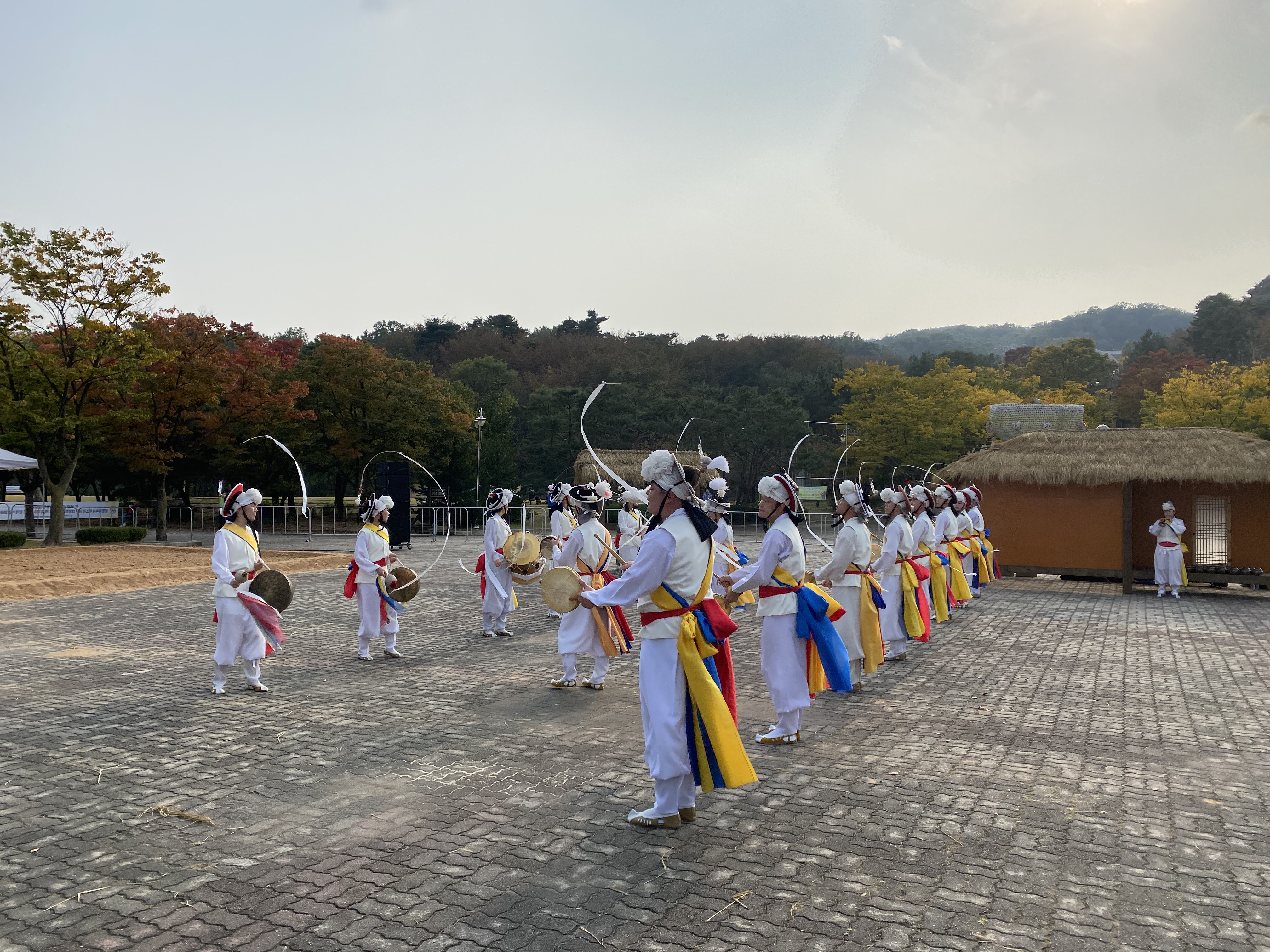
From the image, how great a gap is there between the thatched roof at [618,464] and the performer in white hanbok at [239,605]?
2432cm

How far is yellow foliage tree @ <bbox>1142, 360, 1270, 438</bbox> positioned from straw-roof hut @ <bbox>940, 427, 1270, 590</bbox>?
19.9m

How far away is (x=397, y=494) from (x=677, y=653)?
79.2ft

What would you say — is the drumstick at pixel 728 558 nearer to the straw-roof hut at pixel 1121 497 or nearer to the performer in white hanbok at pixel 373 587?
the performer in white hanbok at pixel 373 587

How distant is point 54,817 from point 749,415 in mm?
40324

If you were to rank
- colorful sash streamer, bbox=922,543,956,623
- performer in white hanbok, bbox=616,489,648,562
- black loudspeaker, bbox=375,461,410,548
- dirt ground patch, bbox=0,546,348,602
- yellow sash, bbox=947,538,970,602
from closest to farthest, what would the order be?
performer in white hanbok, bbox=616,489,648,562, colorful sash streamer, bbox=922,543,956,623, yellow sash, bbox=947,538,970,602, dirt ground patch, bbox=0,546,348,602, black loudspeaker, bbox=375,461,410,548

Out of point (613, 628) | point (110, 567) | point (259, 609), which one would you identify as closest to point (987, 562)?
point (613, 628)

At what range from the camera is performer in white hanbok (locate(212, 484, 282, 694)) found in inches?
325

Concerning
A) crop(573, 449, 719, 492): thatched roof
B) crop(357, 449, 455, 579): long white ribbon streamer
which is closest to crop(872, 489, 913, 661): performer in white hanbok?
crop(357, 449, 455, 579): long white ribbon streamer

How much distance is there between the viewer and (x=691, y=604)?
Result: 516cm

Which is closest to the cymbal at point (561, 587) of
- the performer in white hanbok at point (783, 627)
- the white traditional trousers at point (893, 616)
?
the performer in white hanbok at point (783, 627)

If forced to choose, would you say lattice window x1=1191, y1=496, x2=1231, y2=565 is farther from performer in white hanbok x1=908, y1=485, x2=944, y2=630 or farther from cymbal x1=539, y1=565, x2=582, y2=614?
cymbal x1=539, y1=565, x2=582, y2=614

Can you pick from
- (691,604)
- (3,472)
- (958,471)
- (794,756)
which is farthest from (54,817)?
(3,472)

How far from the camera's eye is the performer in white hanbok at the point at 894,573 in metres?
9.98

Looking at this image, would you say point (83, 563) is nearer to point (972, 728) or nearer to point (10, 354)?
point (10, 354)
